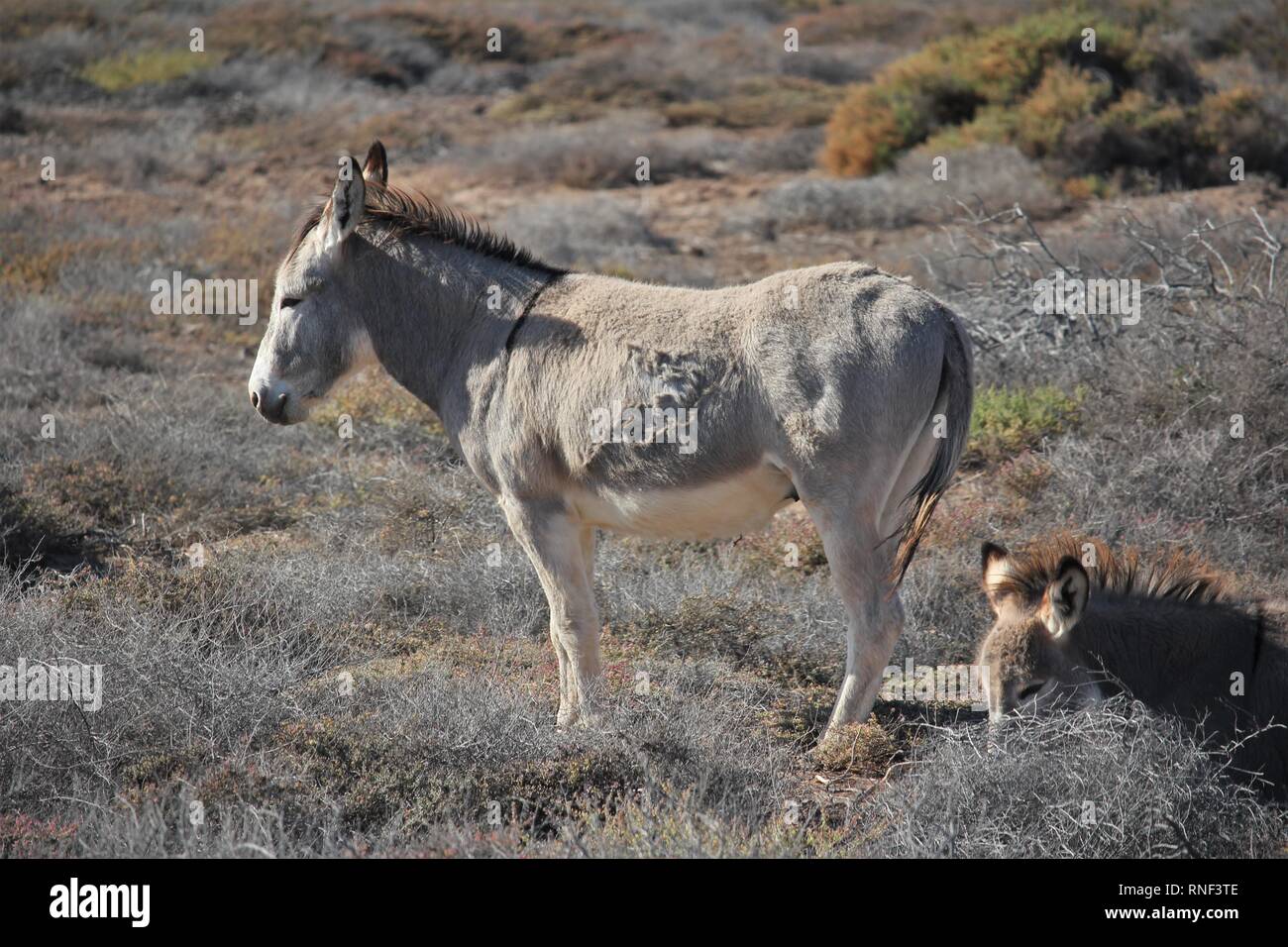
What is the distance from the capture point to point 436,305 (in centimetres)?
556

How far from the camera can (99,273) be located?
43.3 feet

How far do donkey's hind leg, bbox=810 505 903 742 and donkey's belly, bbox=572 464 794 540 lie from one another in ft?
0.76

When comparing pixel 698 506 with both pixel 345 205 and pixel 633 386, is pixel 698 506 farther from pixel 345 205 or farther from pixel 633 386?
pixel 345 205

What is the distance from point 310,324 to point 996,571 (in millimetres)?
3323

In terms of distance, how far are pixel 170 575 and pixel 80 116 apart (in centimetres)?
1943

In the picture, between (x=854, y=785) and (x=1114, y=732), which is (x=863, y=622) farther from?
(x=1114, y=732)

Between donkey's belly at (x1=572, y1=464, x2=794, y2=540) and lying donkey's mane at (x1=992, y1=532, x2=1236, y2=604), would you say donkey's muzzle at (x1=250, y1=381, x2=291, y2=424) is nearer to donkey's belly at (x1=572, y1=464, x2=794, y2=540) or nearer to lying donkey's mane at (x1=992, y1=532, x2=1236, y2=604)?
donkey's belly at (x1=572, y1=464, x2=794, y2=540)

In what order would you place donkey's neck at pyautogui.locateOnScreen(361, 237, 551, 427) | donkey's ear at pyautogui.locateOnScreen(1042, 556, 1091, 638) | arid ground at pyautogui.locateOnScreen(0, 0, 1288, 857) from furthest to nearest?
1. donkey's neck at pyautogui.locateOnScreen(361, 237, 551, 427)
2. donkey's ear at pyautogui.locateOnScreen(1042, 556, 1091, 638)
3. arid ground at pyautogui.locateOnScreen(0, 0, 1288, 857)

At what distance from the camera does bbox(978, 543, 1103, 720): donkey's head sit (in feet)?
15.2

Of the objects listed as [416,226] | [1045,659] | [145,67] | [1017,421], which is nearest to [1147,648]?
[1045,659]

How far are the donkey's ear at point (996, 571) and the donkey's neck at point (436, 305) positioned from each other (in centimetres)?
240

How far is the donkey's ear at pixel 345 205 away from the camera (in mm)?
5246

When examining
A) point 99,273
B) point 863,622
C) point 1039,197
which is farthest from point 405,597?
point 1039,197

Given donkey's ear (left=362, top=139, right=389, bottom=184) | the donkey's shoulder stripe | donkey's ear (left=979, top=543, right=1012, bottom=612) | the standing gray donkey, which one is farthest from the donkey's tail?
donkey's ear (left=362, top=139, right=389, bottom=184)
